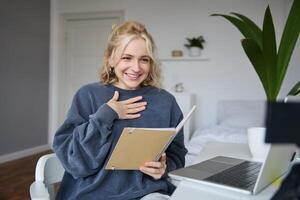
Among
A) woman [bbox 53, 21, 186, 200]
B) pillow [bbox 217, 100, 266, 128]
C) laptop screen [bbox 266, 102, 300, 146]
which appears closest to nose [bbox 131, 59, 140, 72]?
woman [bbox 53, 21, 186, 200]

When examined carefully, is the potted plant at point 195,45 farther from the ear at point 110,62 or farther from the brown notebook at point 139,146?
the brown notebook at point 139,146

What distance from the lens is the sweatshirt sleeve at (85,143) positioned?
906 mm

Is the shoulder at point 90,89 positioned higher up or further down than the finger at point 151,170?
higher up

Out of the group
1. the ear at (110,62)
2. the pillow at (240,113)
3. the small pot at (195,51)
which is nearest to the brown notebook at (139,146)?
the ear at (110,62)

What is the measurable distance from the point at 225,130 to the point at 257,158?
1.79 metres

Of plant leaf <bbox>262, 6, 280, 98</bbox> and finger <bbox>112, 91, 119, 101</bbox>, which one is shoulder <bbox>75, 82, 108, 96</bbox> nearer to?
finger <bbox>112, 91, 119, 101</bbox>

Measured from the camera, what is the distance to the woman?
921mm

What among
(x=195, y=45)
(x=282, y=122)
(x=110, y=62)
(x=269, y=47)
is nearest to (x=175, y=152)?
(x=110, y=62)

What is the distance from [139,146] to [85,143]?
0.18 m

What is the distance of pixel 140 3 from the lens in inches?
155

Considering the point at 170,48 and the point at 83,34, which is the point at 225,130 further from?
the point at 83,34

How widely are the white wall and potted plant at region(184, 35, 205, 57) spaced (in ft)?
0.26

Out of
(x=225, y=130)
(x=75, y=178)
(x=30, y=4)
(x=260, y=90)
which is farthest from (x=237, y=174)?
(x=30, y=4)

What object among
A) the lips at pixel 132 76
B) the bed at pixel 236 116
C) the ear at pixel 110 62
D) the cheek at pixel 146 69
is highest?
the ear at pixel 110 62
